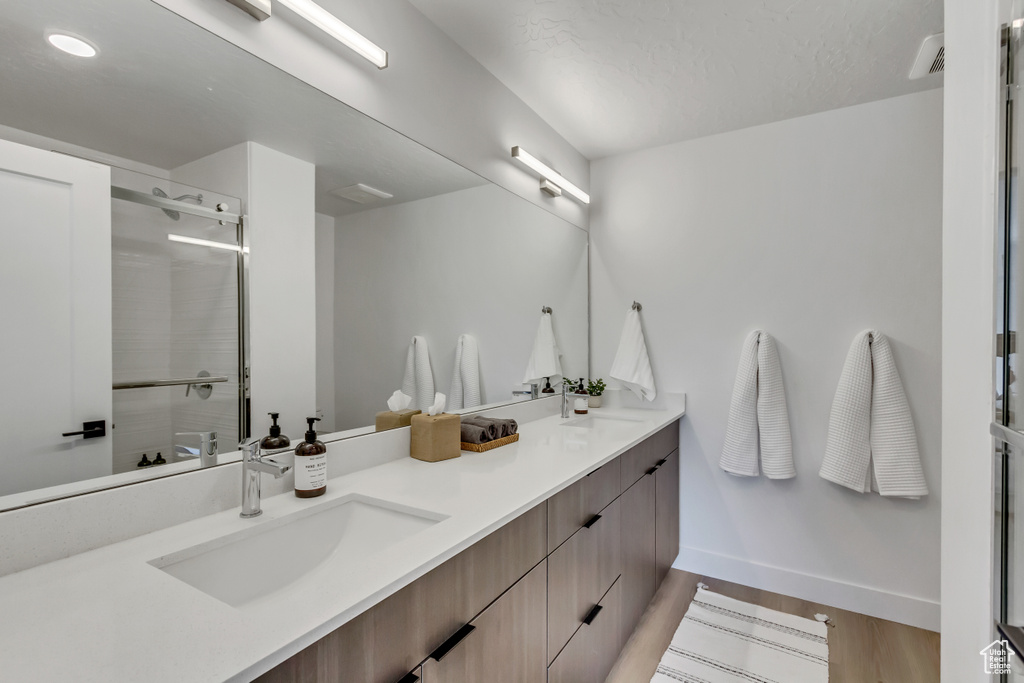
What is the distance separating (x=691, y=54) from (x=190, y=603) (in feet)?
7.26

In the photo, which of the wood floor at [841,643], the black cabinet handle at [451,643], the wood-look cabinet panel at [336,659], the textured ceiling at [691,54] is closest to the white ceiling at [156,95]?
the textured ceiling at [691,54]

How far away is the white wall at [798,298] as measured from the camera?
2.12 meters

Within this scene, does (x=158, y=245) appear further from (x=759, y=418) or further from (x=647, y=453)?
(x=759, y=418)

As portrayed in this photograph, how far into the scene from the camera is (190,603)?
0.72 metres

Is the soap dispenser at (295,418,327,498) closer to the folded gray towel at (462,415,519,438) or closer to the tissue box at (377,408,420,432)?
the tissue box at (377,408,420,432)

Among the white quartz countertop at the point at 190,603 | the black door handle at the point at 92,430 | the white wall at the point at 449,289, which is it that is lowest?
the white quartz countertop at the point at 190,603

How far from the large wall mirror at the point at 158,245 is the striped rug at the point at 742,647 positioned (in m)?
1.53

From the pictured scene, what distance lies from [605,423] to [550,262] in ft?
2.90

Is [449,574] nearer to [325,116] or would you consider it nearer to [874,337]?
[325,116]

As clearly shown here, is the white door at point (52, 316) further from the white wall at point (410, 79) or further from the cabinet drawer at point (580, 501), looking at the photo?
the cabinet drawer at point (580, 501)

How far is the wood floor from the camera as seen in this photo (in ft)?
5.92

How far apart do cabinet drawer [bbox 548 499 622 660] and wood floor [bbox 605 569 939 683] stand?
16.1 inches

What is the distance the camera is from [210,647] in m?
0.61

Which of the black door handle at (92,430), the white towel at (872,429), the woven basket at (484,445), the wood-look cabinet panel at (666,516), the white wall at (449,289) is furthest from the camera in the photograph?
the wood-look cabinet panel at (666,516)
